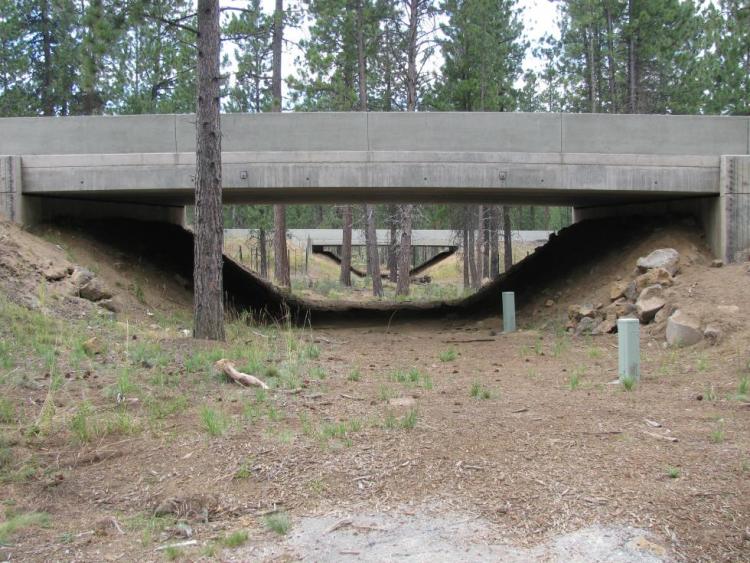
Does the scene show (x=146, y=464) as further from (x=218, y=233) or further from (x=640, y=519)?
(x=218, y=233)

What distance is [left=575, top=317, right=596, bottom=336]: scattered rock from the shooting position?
37.3 ft

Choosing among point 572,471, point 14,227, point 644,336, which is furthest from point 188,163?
point 572,471

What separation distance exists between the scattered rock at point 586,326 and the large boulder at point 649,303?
0.78m

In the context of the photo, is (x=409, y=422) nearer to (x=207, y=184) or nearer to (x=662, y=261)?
(x=207, y=184)

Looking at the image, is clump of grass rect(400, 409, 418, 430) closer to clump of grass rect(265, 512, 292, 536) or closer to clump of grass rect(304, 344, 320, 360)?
clump of grass rect(265, 512, 292, 536)

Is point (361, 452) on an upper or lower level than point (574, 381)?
lower

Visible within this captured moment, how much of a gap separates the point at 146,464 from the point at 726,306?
8115mm

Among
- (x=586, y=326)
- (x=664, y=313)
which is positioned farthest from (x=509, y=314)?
(x=664, y=313)

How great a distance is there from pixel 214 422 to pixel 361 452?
53.5 inches

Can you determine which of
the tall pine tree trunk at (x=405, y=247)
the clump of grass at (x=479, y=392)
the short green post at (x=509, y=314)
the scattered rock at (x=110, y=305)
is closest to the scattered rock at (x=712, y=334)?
the short green post at (x=509, y=314)

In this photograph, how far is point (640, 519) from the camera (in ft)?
12.7

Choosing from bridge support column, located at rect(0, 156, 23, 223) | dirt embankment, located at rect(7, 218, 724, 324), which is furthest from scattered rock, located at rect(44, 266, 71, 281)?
bridge support column, located at rect(0, 156, 23, 223)

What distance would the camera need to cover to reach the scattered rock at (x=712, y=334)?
8883 millimetres

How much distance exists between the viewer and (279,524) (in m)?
3.93
